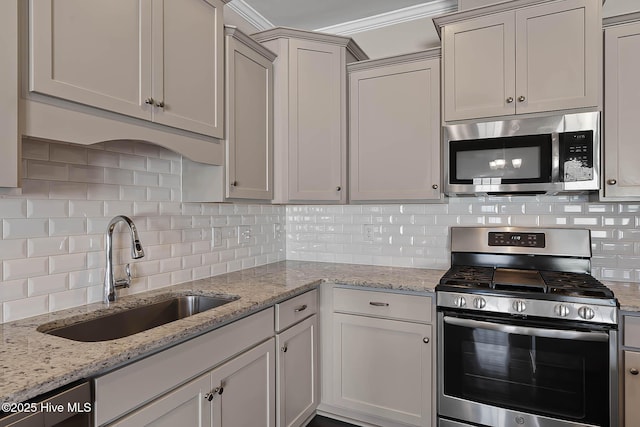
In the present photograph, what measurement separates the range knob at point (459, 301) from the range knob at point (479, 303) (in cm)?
5

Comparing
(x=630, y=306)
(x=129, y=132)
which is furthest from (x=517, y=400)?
(x=129, y=132)

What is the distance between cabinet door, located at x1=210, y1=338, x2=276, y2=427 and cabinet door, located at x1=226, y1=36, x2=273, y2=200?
84cm

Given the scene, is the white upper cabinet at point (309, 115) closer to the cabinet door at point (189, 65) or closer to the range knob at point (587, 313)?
the cabinet door at point (189, 65)

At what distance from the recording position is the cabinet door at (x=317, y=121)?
8.01ft

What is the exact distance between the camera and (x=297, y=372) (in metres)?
2.10

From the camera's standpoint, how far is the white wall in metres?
1.42

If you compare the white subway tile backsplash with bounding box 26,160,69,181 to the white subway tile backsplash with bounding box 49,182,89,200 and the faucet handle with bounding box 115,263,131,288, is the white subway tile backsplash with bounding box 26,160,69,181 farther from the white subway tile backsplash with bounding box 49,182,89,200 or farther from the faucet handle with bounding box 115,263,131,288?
the faucet handle with bounding box 115,263,131,288

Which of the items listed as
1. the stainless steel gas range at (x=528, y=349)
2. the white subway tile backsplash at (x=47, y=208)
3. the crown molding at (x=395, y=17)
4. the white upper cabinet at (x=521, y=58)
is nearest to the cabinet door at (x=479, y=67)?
the white upper cabinet at (x=521, y=58)

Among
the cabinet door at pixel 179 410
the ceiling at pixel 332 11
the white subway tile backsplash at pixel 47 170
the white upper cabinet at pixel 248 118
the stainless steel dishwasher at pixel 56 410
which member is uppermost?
the ceiling at pixel 332 11

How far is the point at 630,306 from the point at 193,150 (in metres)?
2.08

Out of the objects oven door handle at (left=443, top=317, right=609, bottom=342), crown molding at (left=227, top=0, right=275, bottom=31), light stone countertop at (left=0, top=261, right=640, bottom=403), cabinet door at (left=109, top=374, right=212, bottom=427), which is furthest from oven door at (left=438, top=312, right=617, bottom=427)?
crown molding at (left=227, top=0, right=275, bottom=31)

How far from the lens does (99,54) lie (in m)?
1.35

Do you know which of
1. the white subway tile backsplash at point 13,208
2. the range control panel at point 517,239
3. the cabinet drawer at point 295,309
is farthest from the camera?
the range control panel at point 517,239

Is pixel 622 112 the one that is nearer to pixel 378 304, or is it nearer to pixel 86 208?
pixel 378 304
